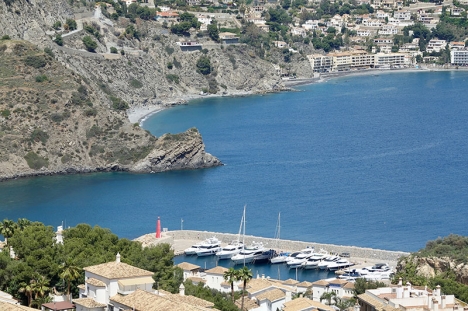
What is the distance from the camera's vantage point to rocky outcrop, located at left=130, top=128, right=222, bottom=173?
10062 cm

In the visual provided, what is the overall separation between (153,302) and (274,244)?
3545 cm

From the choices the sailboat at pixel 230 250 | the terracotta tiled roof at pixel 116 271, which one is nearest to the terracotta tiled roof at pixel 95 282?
the terracotta tiled roof at pixel 116 271

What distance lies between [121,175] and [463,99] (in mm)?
62809

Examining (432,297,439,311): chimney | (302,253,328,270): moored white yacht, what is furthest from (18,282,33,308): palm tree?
(302,253,328,270): moored white yacht

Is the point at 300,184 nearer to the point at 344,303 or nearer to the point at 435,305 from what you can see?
the point at 344,303

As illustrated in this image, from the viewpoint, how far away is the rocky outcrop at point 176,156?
101 meters

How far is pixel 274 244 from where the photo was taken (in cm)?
6981

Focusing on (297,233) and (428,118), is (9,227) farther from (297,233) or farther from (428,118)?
(428,118)

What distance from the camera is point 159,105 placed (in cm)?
14238

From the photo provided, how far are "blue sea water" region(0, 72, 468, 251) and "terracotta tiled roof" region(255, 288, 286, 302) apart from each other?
23.7 meters

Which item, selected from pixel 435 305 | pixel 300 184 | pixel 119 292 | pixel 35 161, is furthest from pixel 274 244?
pixel 35 161

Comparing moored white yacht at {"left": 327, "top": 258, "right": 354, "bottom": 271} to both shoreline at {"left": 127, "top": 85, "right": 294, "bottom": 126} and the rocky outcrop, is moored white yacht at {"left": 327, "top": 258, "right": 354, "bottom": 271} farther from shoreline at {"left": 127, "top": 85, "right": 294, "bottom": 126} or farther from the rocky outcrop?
shoreline at {"left": 127, "top": 85, "right": 294, "bottom": 126}

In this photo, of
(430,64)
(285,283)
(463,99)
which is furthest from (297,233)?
(430,64)

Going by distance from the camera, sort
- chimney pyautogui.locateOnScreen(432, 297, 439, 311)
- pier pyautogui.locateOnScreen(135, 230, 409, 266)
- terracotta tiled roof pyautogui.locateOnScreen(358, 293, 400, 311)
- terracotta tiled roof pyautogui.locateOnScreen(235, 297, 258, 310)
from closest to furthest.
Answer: chimney pyautogui.locateOnScreen(432, 297, 439, 311)
terracotta tiled roof pyautogui.locateOnScreen(358, 293, 400, 311)
terracotta tiled roof pyautogui.locateOnScreen(235, 297, 258, 310)
pier pyautogui.locateOnScreen(135, 230, 409, 266)
